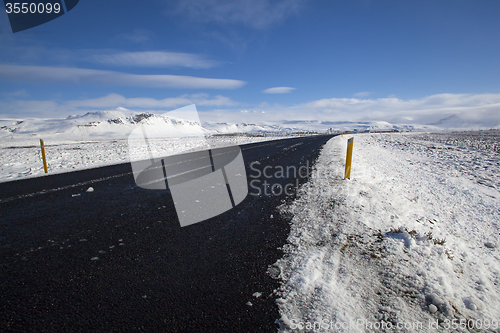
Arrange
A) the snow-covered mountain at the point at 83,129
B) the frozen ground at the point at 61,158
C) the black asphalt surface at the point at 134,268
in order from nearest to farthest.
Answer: the black asphalt surface at the point at 134,268
the frozen ground at the point at 61,158
the snow-covered mountain at the point at 83,129

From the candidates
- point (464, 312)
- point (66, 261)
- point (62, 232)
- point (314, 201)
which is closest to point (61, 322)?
point (66, 261)

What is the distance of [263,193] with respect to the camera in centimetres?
548

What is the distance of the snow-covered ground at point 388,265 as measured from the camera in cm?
191

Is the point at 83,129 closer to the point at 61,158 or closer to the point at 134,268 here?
the point at 61,158

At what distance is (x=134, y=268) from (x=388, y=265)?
2.77 meters

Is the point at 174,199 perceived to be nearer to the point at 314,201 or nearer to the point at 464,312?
the point at 314,201

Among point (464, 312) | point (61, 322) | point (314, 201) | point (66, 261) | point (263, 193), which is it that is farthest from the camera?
point (263, 193)

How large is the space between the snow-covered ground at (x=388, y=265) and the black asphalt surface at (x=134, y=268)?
33 centimetres

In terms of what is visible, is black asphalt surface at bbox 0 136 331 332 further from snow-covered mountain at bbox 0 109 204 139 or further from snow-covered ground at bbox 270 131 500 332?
snow-covered mountain at bbox 0 109 204 139

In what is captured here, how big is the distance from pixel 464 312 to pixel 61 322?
10.9ft

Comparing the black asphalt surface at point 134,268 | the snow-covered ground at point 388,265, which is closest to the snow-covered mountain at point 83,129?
the black asphalt surface at point 134,268

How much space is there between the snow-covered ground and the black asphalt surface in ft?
1.08

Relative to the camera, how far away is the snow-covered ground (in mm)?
1906

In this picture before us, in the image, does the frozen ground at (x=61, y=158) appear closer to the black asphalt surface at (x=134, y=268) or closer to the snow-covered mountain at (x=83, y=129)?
the black asphalt surface at (x=134, y=268)
